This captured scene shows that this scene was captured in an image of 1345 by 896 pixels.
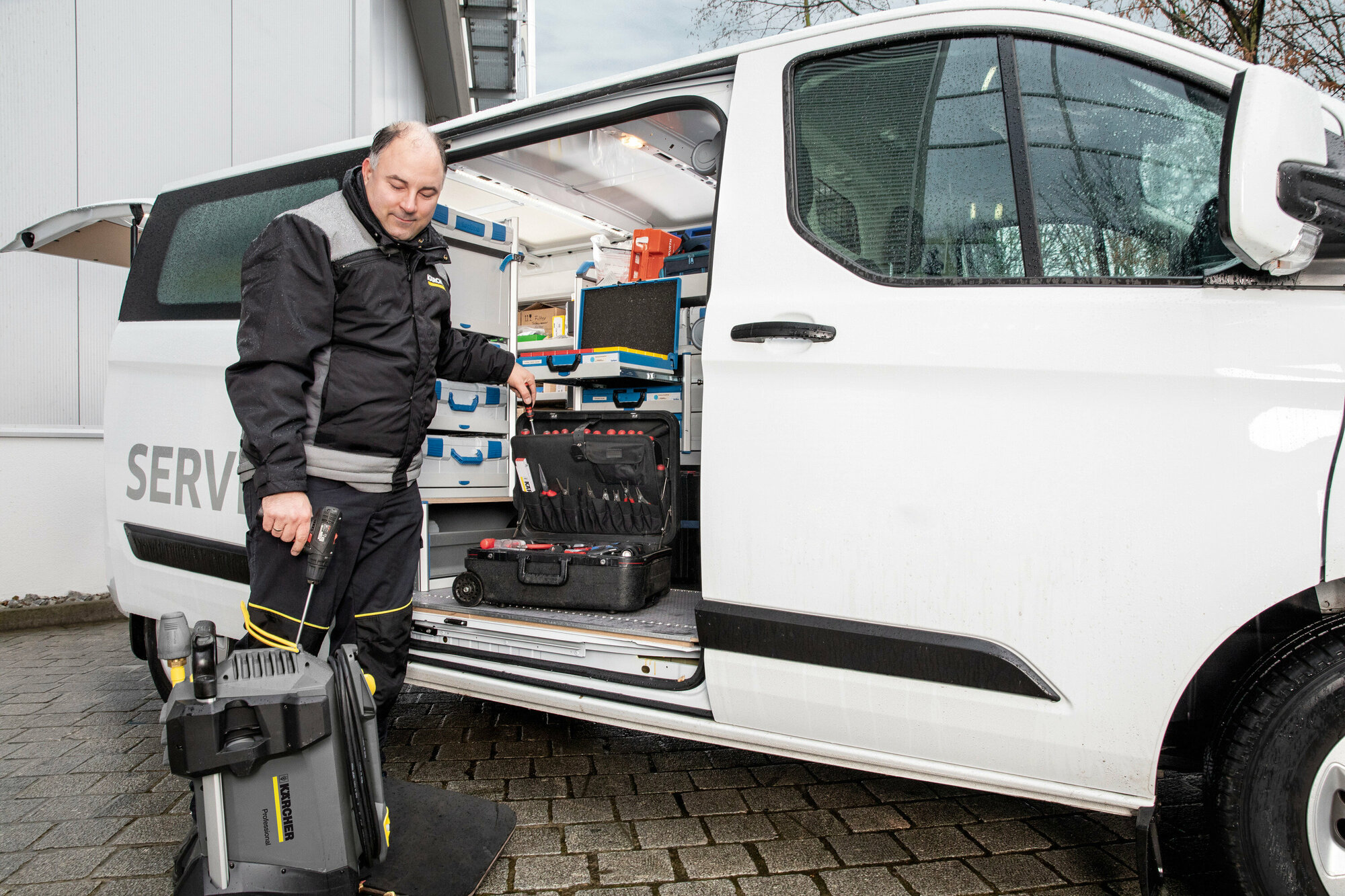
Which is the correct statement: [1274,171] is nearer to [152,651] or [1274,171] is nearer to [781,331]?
[781,331]

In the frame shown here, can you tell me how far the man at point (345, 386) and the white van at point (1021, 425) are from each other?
621 millimetres

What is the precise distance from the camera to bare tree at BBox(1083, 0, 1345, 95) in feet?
23.7

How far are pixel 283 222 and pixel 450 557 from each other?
5.30ft

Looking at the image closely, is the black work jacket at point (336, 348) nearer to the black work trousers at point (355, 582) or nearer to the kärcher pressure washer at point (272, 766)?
the black work trousers at point (355, 582)

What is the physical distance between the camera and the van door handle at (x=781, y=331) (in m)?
1.80

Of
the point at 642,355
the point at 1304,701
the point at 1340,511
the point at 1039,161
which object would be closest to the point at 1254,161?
the point at 1039,161

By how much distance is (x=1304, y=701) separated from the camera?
4.92ft

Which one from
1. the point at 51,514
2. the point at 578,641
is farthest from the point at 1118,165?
the point at 51,514

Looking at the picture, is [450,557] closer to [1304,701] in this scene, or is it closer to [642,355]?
[642,355]

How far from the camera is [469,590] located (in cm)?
271

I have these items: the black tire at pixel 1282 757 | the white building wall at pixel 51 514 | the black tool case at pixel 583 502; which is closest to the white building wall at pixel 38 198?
the white building wall at pixel 51 514

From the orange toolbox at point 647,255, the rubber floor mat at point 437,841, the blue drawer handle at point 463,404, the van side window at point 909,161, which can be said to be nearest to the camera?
the van side window at point 909,161

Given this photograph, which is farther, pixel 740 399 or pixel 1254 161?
pixel 740 399

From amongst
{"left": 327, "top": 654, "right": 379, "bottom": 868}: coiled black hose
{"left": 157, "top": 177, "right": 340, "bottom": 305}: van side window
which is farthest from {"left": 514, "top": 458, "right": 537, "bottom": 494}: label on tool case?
{"left": 327, "top": 654, "right": 379, "bottom": 868}: coiled black hose
